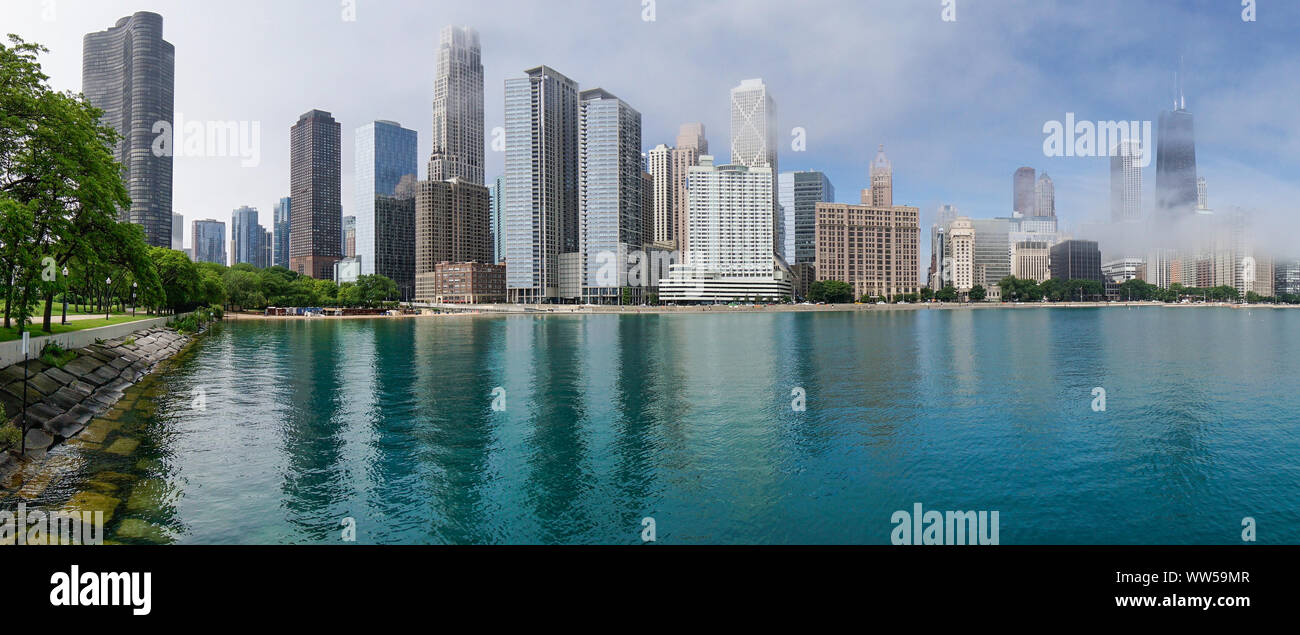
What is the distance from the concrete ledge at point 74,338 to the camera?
34.7m

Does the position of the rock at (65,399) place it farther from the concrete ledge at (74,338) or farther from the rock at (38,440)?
the rock at (38,440)

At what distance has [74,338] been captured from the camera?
48781mm

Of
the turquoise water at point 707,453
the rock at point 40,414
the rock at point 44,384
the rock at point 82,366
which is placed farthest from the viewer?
the rock at point 82,366

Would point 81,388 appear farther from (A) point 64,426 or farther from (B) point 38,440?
(B) point 38,440

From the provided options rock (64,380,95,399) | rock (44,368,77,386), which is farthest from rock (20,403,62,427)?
rock (44,368,77,386)

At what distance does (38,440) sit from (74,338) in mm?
26890

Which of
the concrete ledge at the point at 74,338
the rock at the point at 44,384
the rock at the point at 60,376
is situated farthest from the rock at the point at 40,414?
the rock at the point at 60,376

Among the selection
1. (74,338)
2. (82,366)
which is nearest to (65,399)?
(82,366)

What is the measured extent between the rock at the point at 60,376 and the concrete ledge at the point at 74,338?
1469mm

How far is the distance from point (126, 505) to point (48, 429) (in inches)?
506
